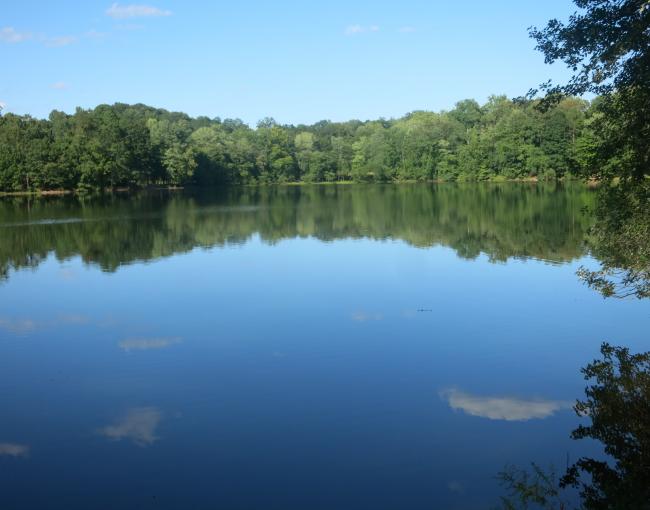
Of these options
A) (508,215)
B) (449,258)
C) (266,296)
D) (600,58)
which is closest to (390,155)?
(508,215)

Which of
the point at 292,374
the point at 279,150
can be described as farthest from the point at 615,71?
the point at 279,150

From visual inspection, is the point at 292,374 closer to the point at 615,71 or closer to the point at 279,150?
the point at 615,71

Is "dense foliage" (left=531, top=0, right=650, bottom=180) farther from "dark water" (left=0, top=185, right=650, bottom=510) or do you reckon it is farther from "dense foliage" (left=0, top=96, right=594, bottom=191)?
"dense foliage" (left=0, top=96, right=594, bottom=191)

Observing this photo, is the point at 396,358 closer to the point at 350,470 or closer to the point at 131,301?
the point at 350,470

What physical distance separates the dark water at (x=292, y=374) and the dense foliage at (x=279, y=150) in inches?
1738

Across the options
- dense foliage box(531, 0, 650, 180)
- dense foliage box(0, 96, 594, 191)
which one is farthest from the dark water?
dense foliage box(0, 96, 594, 191)

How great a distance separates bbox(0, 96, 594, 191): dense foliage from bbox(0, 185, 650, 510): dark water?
4414cm

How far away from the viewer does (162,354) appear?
12.2m

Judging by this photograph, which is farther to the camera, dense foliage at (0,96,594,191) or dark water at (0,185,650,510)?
dense foliage at (0,96,594,191)

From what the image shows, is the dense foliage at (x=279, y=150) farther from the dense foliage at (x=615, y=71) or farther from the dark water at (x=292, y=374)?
the dense foliage at (x=615, y=71)

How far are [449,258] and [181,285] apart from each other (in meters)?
9.89

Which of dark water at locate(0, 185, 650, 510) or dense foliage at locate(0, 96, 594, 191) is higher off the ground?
dense foliage at locate(0, 96, 594, 191)


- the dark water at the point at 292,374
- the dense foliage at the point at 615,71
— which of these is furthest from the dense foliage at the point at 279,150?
the dense foliage at the point at 615,71

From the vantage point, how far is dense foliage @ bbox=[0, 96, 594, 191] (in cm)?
7044
